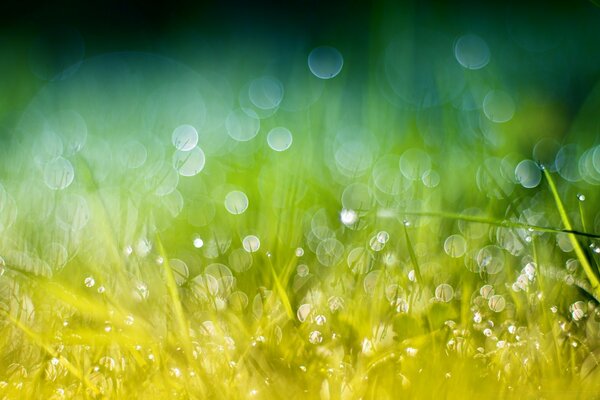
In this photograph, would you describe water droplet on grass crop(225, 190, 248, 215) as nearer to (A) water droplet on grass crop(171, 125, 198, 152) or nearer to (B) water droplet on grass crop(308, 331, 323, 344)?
(A) water droplet on grass crop(171, 125, 198, 152)

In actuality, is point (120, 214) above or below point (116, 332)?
below

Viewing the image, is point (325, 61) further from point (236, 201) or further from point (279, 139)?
point (236, 201)

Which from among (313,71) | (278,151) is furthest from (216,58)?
(278,151)

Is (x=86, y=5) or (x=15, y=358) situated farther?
(x=86, y=5)

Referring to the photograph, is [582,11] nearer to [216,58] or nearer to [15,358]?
[216,58]

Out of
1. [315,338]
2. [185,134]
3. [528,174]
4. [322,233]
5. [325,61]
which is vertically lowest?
[325,61]

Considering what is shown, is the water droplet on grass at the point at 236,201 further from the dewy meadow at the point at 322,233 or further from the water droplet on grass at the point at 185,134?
the water droplet on grass at the point at 185,134

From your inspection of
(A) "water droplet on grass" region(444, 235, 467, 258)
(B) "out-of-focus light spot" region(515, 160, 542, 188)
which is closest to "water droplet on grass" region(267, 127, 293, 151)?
(B) "out-of-focus light spot" region(515, 160, 542, 188)

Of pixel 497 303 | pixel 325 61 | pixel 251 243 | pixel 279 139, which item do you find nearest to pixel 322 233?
pixel 251 243

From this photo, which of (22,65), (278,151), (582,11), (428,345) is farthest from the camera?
(22,65)
